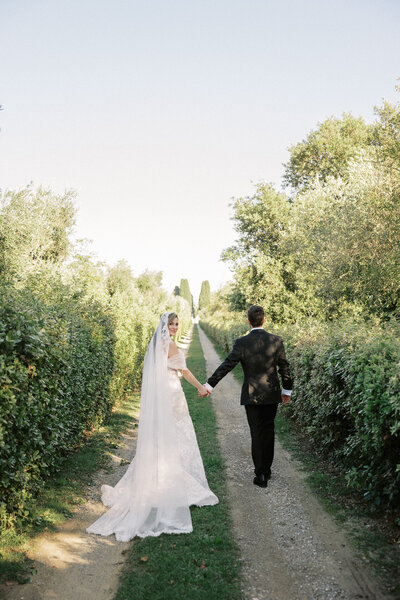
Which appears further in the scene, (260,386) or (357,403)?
(260,386)

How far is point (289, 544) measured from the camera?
415 centimetres

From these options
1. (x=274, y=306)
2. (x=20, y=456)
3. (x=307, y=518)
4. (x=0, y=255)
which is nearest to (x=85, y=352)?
(x=20, y=456)

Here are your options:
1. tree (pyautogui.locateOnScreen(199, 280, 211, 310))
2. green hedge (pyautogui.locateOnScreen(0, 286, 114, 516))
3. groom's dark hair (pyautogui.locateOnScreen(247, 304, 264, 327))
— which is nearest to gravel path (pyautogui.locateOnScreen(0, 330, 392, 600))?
green hedge (pyautogui.locateOnScreen(0, 286, 114, 516))

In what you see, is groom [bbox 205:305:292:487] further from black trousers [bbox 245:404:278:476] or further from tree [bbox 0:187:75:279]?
tree [bbox 0:187:75:279]

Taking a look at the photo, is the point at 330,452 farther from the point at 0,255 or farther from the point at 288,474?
the point at 0,255

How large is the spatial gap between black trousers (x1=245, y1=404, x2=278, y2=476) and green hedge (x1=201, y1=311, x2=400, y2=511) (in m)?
0.92

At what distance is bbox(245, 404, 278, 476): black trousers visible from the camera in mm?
5816

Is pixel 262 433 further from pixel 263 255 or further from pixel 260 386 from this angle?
pixel 263 255

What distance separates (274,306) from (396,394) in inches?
668

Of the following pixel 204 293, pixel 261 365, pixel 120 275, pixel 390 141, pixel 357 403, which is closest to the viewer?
pixel 357 403

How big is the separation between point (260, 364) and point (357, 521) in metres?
2.20

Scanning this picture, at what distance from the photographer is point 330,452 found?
631 cm

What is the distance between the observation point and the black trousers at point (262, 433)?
19.1ft

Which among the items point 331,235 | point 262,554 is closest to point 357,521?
point 262,554
